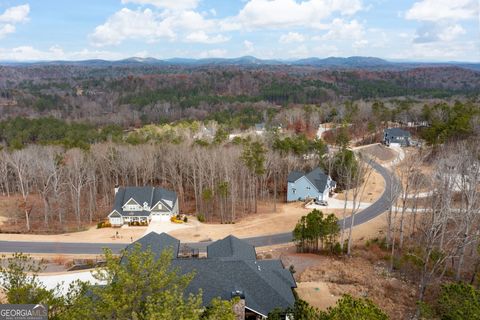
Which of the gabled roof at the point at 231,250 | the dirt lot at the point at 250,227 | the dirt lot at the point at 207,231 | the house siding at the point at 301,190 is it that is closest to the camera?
the gabled roof at the point at 231,250

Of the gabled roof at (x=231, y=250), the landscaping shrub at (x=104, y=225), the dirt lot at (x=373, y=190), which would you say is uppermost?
the gabled roof at (x=231, y=250)

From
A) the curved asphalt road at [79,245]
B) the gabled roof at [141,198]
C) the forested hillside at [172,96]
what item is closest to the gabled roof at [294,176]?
the curved asphalt road at [79,245]

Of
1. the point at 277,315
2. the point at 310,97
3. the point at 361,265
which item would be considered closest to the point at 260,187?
the point at 361,265

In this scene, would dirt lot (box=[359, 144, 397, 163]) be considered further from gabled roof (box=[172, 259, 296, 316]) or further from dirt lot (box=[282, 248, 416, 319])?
gabled roof (box=[172, 259, 296, 316])

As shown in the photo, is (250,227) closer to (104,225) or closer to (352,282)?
(352,282)

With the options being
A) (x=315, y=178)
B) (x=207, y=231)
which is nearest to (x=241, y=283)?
(x=207, y=231)

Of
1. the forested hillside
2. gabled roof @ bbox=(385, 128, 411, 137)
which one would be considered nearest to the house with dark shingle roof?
gabled roof @ bbox=(385, 128, 411, 137)

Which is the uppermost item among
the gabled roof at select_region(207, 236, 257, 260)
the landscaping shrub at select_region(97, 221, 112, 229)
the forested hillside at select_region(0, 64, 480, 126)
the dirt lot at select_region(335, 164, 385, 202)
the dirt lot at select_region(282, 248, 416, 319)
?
the forested hillside at select_region(0, 64, 480, 126)

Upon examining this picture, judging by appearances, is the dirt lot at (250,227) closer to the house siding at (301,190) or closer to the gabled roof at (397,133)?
the house siding at (301,190)
